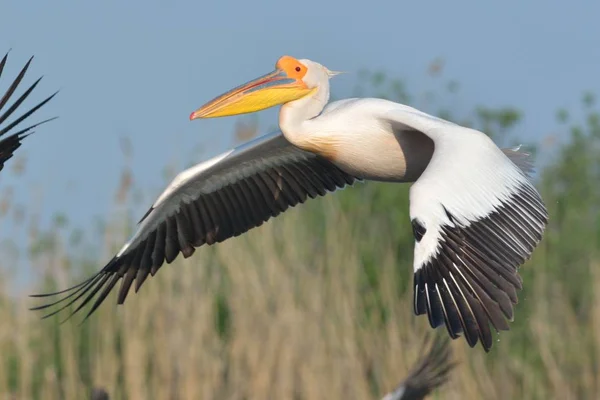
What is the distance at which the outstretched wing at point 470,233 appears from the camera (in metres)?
4.94

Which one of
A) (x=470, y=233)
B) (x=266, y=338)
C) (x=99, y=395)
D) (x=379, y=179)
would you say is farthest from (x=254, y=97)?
(x=266, y=338)

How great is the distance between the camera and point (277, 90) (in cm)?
625

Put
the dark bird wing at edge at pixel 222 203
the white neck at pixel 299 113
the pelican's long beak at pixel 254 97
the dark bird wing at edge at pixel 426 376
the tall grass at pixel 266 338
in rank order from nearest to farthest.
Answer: the white neck at pixel 299 113
the pelican's long beak at pixel 254 97
the dark bird wing at edge at pixel 222 203
the dark bird wing at edge at pixel 426 376
the tall grass at pixel 266 338

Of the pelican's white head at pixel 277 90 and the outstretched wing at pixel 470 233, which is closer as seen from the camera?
the outstretched wing at pixel 470 233

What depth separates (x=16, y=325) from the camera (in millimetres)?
8391

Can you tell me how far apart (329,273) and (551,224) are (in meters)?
2.47

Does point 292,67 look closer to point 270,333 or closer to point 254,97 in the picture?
point 254,97

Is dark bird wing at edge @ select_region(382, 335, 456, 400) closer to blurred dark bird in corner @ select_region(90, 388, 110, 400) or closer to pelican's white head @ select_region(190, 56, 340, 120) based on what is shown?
blurred dark bird in corner @ select_region(90, 388, 110, 400)

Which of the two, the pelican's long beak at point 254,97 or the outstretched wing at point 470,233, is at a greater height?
the pelican's long beak at point 254,97

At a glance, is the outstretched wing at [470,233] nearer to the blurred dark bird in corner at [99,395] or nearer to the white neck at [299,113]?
the white neck at [299,113]

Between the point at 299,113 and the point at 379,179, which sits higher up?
the point at 299,113

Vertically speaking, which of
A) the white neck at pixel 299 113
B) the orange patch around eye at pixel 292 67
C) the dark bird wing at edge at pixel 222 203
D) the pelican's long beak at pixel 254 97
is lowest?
the dark bird wing at edge at pixel 222 203

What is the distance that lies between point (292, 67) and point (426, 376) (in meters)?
1.87

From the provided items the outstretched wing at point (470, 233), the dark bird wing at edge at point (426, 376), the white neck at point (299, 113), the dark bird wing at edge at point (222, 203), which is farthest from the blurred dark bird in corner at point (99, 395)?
the outstretched wing at point (470, 233)
